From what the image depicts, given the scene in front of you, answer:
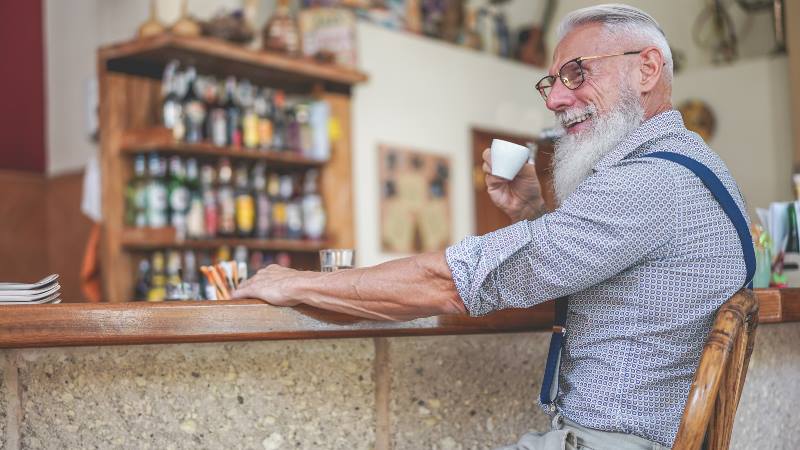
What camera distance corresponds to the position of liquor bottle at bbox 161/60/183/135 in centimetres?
461

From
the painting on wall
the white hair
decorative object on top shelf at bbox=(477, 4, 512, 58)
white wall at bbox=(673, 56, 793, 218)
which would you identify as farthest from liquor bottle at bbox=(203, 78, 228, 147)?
white wall at bbox=(673, 56, 793, 218)

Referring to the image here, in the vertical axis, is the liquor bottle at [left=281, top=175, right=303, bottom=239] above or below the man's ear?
below

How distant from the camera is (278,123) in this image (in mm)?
5090

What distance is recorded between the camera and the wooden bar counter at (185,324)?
1.54 m

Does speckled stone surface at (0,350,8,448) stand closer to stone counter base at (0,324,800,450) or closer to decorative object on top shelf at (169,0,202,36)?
stone counter base at (0,324,800,450)

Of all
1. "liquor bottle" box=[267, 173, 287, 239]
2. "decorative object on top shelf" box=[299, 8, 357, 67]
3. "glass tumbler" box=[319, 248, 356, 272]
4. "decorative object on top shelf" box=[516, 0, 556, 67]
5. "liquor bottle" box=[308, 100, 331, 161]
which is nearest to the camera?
"glass tumbler" box=[319, 248, 356, 272]

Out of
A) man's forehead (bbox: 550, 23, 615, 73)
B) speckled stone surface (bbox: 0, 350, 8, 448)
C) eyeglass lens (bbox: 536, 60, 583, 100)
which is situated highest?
man's forehead (bbox: 550, 23, 615, 73)

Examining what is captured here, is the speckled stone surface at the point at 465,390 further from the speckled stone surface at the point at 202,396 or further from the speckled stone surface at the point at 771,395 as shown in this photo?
the speckled stone surface at the point at 771,395

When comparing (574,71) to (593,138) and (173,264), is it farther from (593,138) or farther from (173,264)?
(173,264)

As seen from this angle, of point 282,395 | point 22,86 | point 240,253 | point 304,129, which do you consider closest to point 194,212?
point 240,253

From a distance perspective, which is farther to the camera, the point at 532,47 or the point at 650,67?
the point at 532,47

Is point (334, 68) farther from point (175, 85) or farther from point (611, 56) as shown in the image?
point (611, 56)

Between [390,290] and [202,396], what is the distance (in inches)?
17.3

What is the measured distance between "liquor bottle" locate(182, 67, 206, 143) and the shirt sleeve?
3.32 m
